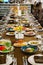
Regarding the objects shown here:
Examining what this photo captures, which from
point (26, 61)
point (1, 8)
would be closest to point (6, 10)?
point (1, 8)

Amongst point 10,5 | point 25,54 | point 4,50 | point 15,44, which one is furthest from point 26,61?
point 10,5

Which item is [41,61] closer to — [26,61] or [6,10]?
[26,61]

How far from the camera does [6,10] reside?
23.1ft

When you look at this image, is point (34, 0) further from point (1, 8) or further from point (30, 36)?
point (30, 36)

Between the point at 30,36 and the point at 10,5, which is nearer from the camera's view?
the point at 30,36

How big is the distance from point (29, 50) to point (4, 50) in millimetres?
274

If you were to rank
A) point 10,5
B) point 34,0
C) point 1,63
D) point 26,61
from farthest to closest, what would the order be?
point 34,0 → point 10,5 → point 26,61 → point 1,63

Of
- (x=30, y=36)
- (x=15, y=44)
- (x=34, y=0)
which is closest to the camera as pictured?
(x=15, y=44)

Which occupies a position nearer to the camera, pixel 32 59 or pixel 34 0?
pixel 32 59

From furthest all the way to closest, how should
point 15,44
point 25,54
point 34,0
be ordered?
point 34,0 < point 15,44 < point 25,54

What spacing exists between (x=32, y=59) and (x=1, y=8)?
5927mm

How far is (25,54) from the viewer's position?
68.9 inches

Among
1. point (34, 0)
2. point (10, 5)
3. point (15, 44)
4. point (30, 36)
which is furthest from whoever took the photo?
point (34, 0)

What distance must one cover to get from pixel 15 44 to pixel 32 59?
0.58 m
